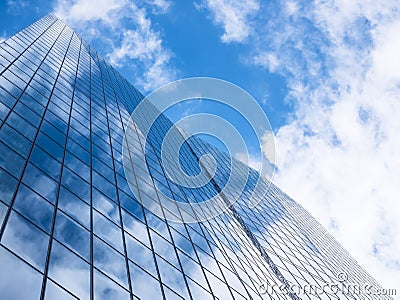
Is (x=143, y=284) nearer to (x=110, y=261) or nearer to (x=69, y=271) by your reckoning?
(x=110, y=261)

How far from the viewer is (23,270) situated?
807cm

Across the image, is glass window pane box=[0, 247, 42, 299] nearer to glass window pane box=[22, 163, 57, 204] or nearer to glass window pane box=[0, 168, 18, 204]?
glass window pane box=[0, 168, 18, 204]

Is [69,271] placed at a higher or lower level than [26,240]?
lower

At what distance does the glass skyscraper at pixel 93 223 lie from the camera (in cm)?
922

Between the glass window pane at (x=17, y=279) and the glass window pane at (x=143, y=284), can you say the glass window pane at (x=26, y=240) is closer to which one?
the glass window pane at (x=17, y=279)

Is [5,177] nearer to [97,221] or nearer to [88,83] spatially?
[97,221]

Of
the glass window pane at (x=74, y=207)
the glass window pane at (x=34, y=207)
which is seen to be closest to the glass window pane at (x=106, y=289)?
the glass window pane at (x=34, y=207)

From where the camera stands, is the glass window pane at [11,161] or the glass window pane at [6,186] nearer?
the glass window pane at [6,186]

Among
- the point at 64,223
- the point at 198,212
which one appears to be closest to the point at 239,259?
the point at 198,212

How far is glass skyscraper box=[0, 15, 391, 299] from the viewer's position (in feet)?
30.2

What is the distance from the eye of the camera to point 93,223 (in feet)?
39.7

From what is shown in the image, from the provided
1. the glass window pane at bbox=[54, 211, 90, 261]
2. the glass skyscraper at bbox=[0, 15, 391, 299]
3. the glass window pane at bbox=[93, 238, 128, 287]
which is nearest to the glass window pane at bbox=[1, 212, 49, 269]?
the glass skyscraper at bbox=[0, 15, 391, 299]

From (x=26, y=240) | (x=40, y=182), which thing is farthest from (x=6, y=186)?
(x=26, y=240)

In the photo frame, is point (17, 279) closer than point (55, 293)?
Yes
